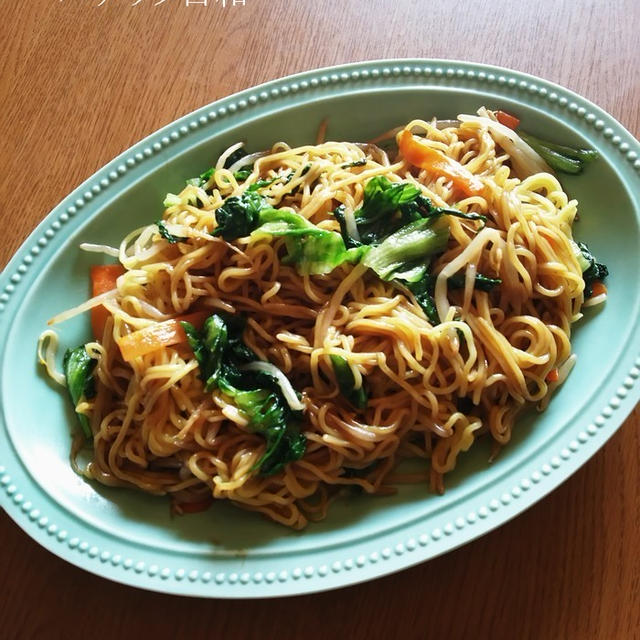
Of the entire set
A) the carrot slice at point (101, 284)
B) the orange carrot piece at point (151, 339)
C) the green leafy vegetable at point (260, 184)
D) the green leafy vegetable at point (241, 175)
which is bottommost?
the carrot slice at point (101, 284)

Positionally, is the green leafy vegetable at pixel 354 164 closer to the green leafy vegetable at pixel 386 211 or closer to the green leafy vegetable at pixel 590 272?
the green leafy vegetable at pixel 386 211

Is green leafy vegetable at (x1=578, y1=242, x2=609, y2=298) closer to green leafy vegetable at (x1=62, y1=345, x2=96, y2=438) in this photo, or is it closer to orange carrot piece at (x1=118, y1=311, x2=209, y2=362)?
orange carrot piece at (x1=118, y1=311, x2=209, y2=362)

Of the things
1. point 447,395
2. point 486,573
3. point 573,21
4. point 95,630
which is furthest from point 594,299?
point 95,630

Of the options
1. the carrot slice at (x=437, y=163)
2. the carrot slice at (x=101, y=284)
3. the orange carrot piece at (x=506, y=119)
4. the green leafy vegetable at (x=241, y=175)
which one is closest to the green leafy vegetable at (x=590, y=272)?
the carrot slice at (x=437, y=163)

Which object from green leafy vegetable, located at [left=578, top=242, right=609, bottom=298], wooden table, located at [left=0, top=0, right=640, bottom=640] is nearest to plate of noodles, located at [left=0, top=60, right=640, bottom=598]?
green leafy vegetable, located at [left=578, top=242, right=609, bottom=298]

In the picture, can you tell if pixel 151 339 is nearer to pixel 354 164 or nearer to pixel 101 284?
pixel 101 284

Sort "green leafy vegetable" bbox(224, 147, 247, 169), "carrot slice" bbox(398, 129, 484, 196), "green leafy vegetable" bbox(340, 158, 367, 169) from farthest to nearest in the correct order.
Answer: "green leafy vegetable" bbox(224, 147, 247, 169), "green leafy vegetable" bbox(340, 158, 367, 169), "carrot slice" bbox(398, 129, 484, 196)
